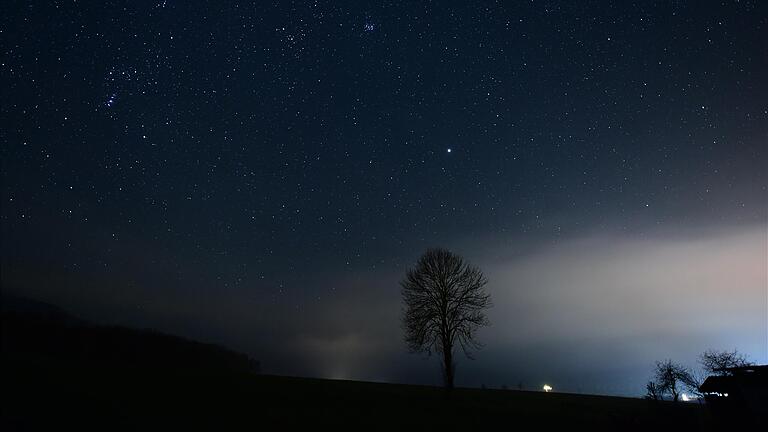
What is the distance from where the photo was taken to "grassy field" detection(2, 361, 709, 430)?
736 inches

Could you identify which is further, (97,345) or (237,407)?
(97,345)

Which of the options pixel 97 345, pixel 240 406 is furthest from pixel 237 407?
pixel 97 345

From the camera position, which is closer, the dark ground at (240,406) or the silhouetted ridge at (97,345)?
the dark ground at (240,406)

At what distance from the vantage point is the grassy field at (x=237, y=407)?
61.4ft

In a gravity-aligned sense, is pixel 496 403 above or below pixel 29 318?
below

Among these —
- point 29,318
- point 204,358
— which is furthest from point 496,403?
point 204,358

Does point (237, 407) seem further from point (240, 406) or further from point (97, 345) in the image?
point (97, 345)

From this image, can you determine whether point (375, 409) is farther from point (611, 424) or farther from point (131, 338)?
point (131, 338)

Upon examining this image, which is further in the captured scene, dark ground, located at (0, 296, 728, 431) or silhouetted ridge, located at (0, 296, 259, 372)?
silhouetted ridge, located at (0, 296, 259, 372)

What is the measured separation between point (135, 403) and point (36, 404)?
4009 millimetres

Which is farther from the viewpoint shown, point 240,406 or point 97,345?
point 97,345

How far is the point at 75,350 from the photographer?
2459 inches

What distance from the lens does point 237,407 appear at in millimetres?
23109

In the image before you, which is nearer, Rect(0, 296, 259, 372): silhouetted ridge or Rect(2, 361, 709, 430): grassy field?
Rect(2, 361, 709, 430): grassy field
